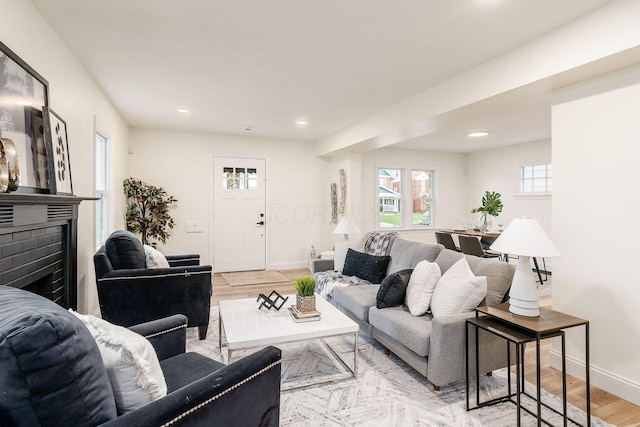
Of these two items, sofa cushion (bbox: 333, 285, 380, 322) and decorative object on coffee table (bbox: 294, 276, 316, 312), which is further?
sofa cushion (bbox: 333, 285, 380, 322)

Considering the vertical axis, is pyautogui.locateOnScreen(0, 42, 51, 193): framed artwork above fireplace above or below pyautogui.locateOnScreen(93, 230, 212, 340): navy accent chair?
above

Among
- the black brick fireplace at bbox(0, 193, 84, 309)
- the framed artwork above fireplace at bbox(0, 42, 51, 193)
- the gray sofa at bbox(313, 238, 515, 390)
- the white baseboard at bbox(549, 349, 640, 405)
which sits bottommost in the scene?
the white baseboard at bbox(549, 349, 640, 405)

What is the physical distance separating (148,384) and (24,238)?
1310 mm

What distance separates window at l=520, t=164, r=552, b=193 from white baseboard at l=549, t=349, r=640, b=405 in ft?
14.7

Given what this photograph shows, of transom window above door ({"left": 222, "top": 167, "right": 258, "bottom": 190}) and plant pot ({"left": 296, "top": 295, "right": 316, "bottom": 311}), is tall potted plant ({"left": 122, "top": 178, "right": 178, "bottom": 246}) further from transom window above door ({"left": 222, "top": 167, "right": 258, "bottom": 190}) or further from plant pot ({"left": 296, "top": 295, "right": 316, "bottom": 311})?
plant pot ({"left": 296, "top": 295, "right": 316, "bottom": 311})

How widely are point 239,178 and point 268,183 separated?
0.52 metres

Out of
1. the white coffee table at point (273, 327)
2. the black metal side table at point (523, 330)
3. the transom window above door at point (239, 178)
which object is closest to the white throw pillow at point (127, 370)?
the white coffee table at point (273, 327)

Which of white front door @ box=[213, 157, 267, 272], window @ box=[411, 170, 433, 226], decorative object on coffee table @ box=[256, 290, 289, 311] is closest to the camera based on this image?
decorative object on coffee table @ box=[256, 290, 289, 311]

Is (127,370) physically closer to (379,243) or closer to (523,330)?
(523,330)

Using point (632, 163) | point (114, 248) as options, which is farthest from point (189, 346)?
point (632, 163)

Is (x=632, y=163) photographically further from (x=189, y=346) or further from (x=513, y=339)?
(x=189, y=346)

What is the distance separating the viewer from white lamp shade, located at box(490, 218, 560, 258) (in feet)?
6.24

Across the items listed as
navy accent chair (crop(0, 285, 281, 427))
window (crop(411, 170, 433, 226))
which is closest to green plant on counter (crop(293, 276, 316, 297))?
navy accent chair (crop(0, 285, 281, 427))

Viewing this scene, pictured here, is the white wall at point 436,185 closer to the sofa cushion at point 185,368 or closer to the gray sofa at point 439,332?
the gray sofa at point 439,332
